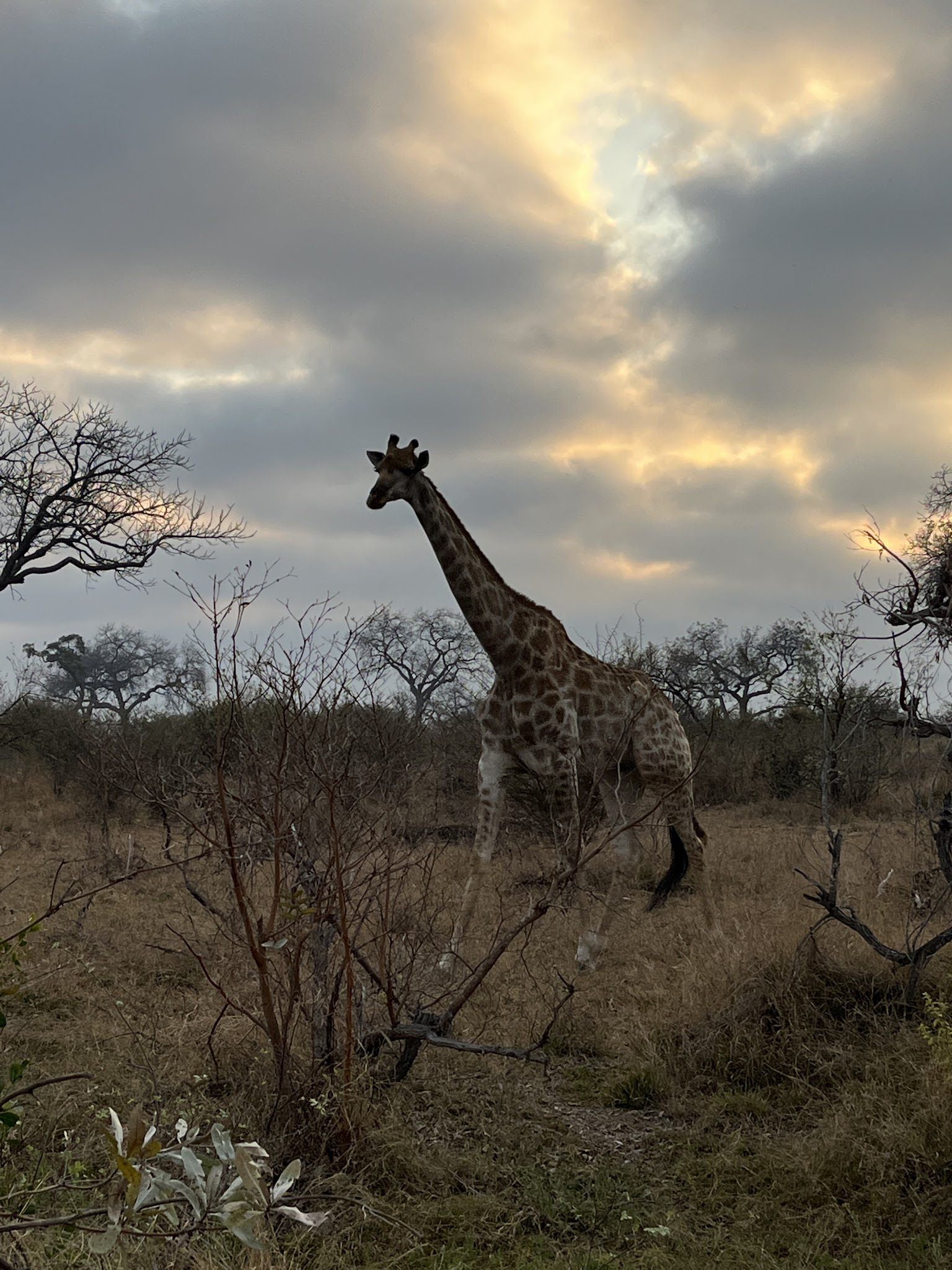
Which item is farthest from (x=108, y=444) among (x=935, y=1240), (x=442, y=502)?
(x=935, y=1240)

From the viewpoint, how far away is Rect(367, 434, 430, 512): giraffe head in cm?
668

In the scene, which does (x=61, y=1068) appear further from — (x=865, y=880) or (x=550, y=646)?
(x=865, y=880)

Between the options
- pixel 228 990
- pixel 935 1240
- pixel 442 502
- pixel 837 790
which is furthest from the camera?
pixel 837 790

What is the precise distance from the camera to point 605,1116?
4.20m

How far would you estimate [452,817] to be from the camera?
13.0m

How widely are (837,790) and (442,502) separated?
33.7ft

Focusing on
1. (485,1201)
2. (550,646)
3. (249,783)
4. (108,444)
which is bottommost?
(485,1201)

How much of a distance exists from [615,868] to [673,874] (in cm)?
92

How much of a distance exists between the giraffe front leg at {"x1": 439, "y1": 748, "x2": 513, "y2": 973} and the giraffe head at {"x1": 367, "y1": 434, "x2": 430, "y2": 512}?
1.89 metres

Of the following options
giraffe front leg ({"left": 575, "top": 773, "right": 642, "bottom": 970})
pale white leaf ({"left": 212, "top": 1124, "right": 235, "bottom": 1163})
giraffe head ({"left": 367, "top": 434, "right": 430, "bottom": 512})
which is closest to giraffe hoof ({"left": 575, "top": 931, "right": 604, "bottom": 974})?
giraffe front leg ({"left": 575, "top": 773, "right": 642, "bottom": 970})

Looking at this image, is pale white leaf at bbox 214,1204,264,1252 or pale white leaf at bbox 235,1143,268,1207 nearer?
pale white leaf at bbox 214,1204,264,1252

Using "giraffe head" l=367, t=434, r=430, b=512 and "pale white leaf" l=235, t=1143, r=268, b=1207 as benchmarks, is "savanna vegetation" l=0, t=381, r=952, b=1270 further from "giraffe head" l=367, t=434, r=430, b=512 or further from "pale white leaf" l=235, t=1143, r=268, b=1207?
"giraffe head" l=367, t=434, r=430, b=512

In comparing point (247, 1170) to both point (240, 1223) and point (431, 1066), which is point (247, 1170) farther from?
point (431, 1066)

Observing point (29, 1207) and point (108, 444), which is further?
point (108, 444)
